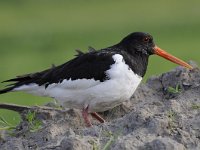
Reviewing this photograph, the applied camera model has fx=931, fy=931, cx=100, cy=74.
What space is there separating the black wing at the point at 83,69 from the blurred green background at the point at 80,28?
8.58m

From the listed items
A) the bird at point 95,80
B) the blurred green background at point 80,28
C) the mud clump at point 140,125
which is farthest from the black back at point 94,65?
the blurred green background at point 80,28

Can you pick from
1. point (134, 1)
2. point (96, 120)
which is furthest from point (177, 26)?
point (96, 120)

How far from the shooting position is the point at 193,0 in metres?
33.3

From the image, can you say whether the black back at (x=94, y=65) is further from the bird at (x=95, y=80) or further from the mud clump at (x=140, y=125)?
the mud clump at (x=140, y=125)

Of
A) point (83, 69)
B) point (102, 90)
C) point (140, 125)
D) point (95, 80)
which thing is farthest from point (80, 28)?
point (140, 125)

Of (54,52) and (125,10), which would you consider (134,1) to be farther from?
(54,52)

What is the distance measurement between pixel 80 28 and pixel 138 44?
59.0ft

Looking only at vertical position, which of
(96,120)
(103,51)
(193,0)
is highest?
(103,51)

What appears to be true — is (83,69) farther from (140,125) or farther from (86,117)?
(140,125)

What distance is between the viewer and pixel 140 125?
831 centimetres

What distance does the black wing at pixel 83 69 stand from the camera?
999cm

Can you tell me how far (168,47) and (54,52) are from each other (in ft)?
9.97

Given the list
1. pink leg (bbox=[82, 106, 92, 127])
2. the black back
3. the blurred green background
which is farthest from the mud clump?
the blurred green background

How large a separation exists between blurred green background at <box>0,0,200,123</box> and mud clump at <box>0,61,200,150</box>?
29.8 feet
